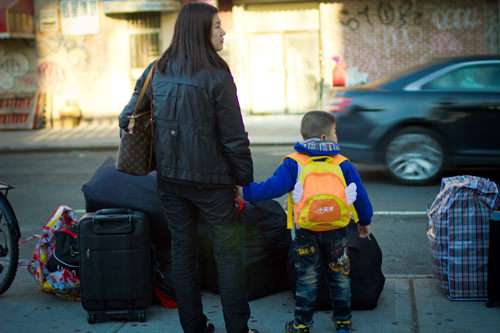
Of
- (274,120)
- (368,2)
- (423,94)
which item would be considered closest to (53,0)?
(274,120)

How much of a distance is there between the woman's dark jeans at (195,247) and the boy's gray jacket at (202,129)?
0.11 meters

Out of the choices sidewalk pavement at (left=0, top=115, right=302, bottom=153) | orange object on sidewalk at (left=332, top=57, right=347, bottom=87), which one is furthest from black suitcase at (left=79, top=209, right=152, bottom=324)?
orange object on sidewalk at (left=332, top=57, right=347, bottom=87)

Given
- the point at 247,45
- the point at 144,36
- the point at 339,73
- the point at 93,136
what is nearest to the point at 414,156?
the point at 93,136

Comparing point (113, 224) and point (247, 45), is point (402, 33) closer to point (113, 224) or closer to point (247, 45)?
point (247, 45)

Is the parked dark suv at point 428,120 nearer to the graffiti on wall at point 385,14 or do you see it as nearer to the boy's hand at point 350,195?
the boy's hand at point 350,195

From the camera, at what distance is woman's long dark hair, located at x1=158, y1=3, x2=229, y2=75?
4145 mm

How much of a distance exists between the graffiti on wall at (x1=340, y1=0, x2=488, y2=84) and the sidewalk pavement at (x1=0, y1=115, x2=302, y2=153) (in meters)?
2.33

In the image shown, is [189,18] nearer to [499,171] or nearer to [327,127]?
[327,127]

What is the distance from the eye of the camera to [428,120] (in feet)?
32.6

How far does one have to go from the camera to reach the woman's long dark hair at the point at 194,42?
414 centimetres

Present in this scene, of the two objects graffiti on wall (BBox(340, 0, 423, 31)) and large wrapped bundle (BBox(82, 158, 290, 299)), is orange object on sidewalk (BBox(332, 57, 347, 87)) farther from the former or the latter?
large wrapped bundle (BBox(82, 158, 290, 299))

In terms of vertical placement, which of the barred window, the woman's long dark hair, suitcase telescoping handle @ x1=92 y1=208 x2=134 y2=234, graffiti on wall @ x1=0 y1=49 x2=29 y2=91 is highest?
the barred window

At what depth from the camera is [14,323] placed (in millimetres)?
5070

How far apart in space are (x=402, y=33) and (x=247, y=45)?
150 inches
